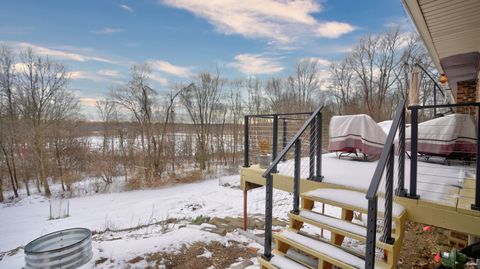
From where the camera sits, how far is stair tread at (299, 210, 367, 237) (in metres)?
2.08

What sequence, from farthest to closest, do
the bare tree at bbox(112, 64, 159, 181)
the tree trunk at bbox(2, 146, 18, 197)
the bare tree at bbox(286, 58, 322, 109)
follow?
the bare tree at bbox(286, 58, 322, 109) → the bare tree at bbox(112, 64, 159, 181) → the tree trunk at bbox(2, 146, 18, 197)

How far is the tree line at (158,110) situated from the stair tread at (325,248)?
13.0 m

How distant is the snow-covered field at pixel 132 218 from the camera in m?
3.80

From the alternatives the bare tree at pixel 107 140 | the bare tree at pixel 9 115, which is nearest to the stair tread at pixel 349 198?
the bare tree at pixel 107 140

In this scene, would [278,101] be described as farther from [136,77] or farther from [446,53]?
[446,53]

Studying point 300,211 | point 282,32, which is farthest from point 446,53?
point 282,32

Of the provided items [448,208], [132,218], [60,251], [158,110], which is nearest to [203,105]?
[158,110]

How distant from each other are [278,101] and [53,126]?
16.5 metres

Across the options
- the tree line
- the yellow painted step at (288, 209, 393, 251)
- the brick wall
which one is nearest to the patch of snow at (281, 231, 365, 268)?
the yellow painted step at (288, 209, 393, 251)

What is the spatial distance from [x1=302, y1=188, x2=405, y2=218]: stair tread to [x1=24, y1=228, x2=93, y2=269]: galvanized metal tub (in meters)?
3.01

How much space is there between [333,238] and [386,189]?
2.56ft

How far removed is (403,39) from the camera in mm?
17344

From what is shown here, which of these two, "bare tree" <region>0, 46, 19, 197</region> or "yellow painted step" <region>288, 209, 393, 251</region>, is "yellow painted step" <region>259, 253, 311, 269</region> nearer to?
"yellow painted step" <region>288, 209, 393, 251</region>

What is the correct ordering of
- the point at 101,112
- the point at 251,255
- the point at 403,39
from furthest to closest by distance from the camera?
the point at 101,112 → the point at 403,39 → the point at 251,255
